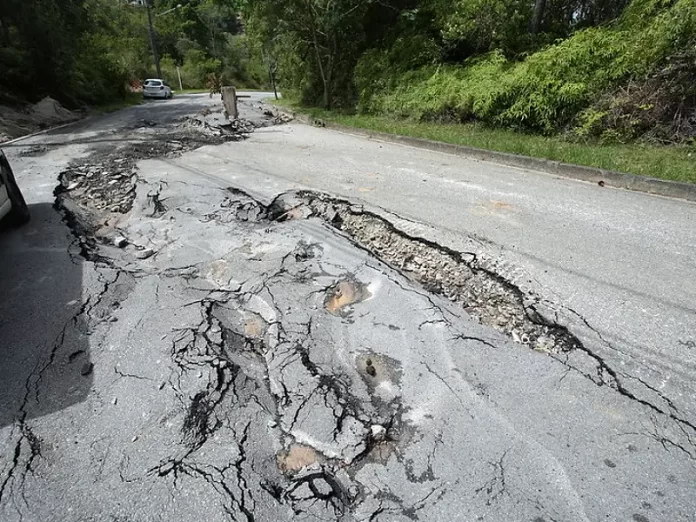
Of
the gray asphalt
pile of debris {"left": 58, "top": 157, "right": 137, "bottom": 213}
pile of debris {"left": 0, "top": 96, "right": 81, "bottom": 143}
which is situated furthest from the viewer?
pile of debris {"left": 0, "top": 96, "right": 81, "bottom": 143}

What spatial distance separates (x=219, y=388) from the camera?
8.71 ft

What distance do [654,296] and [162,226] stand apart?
5.41m

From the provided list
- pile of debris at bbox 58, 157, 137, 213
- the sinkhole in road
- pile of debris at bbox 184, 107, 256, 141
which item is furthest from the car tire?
pile of debris at bbox 184, 107, 256, 141

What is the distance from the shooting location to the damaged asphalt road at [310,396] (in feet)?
6.52

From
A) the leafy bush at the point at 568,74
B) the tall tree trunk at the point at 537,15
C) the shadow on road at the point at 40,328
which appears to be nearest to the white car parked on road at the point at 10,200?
the shadow on road at the point at 40,328

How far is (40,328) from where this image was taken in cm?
329

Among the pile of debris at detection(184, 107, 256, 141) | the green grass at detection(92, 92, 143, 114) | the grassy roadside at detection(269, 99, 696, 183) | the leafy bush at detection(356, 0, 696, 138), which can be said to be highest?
the leafy bush at detection(356, 0, 696, 138)

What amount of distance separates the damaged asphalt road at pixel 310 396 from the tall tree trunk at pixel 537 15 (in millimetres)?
10376

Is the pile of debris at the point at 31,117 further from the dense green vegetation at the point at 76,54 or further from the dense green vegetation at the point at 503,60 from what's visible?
the dense green vegetation at the point at 503,60

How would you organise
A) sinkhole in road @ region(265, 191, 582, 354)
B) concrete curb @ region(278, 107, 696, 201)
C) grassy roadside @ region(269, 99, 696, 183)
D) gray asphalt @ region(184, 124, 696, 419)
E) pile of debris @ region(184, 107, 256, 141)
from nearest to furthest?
gray asphalt @ region(184, 124, 696, 419) < sinkhole in road @ region(265, 191, 582, 354) < concrete curb @ region(278, 107, 696, 201) < grassy roadside @ region(269, 99, 696, 183) < pile of debris @ region(184, 107, 256, 141)

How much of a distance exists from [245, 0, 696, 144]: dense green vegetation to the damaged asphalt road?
645cm

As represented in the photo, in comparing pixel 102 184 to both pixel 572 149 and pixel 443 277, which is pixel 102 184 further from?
pixel 572 149

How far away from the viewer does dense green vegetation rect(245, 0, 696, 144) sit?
7.71 metres

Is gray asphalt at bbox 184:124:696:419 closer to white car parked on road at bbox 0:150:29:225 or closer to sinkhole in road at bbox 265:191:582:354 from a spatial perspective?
sinkhole in road at bbox 265:191:582:354
